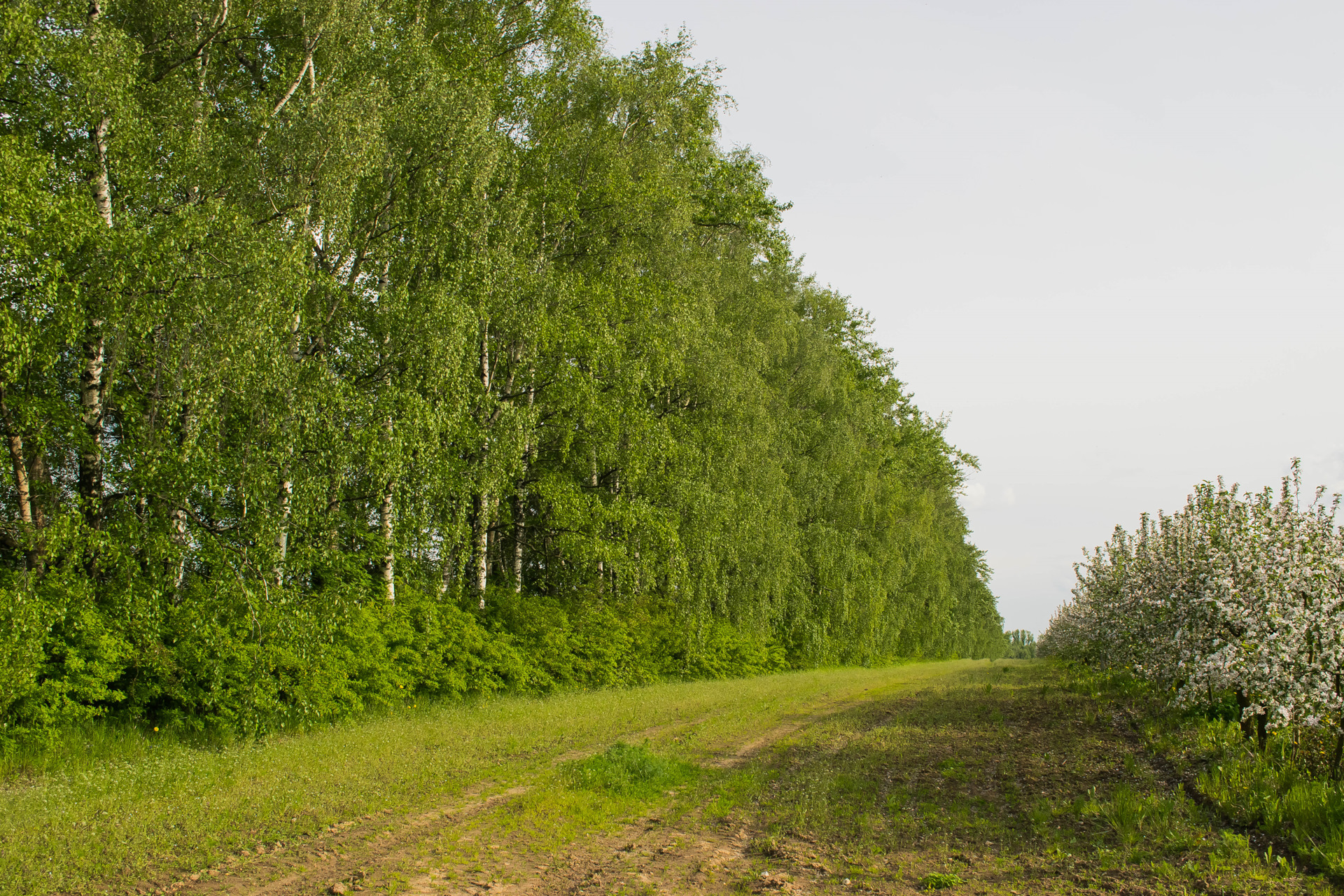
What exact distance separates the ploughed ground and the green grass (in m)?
0.37

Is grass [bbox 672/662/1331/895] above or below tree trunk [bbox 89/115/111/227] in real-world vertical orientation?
below

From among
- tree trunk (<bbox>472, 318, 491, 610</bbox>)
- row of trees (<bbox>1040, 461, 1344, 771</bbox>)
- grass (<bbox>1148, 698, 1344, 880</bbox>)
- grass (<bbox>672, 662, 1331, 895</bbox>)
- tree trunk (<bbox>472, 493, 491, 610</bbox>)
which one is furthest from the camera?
tree trunk (<bbox>472, 493, 491, 610</bbox>)

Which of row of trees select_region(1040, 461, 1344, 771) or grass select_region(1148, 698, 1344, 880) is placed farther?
row of trees select_region(1040, 461, 1344, 771)

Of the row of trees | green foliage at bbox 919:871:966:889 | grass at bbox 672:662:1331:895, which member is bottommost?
grass at bbox 672:662:1331:895

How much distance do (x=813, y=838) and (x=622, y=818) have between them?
69.0 inches

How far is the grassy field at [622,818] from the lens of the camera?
18.2 feet

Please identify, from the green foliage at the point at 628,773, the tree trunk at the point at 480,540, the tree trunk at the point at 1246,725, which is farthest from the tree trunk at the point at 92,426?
the tree trunk at the point at 1246,725

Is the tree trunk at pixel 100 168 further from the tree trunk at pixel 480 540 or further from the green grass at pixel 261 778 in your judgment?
the tree trunk at pixel 480 540

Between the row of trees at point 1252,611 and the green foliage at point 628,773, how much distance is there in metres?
6.06

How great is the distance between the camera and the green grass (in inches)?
228

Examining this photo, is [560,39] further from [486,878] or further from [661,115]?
[486,878]

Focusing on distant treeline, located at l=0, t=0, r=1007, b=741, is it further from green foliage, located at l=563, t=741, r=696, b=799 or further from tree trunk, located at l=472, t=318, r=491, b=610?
green foliage, located at l=563, t=741, r=696, b=799

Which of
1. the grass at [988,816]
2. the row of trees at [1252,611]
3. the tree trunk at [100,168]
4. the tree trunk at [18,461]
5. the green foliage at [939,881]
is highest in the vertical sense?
the tree trunk at [100,168]

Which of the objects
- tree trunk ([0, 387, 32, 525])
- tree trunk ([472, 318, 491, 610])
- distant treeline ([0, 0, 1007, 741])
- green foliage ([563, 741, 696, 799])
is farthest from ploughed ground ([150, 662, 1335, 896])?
tree trunk ([472, 318, 491, 610])
